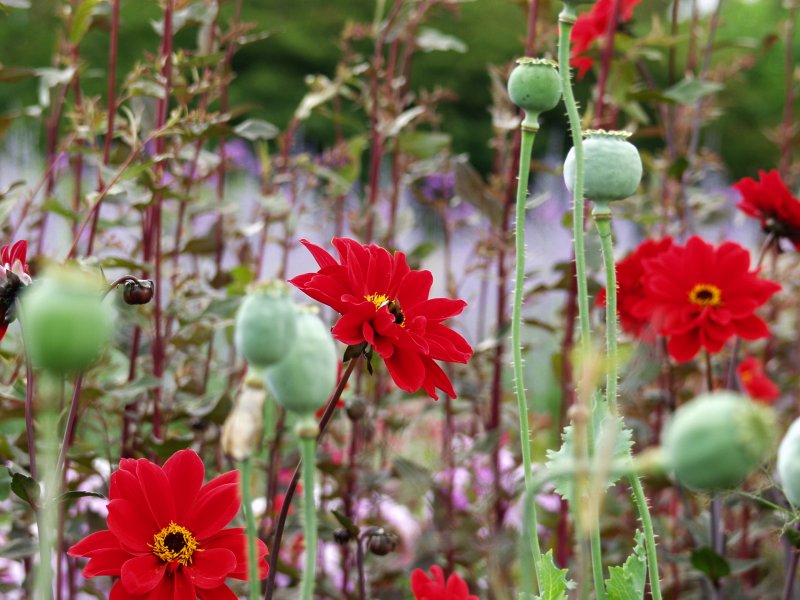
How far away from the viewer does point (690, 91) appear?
84cm

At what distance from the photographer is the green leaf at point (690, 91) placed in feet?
2.69

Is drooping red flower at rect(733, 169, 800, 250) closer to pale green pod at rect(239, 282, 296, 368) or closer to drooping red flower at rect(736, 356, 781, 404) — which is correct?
drooping red flower at rect(736, 356, 781, 404)

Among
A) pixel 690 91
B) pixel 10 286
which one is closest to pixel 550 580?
pixel 10 286

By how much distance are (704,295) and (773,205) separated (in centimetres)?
11

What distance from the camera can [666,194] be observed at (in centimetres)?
120

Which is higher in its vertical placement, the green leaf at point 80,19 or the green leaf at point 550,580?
the green leaf at point 80,19

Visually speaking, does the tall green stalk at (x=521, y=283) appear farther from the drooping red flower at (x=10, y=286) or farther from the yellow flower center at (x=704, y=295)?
the yellow flower center at (x=704, y=295)

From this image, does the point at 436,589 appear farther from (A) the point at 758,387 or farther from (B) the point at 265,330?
(A) the point at 758,387

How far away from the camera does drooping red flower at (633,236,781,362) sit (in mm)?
699

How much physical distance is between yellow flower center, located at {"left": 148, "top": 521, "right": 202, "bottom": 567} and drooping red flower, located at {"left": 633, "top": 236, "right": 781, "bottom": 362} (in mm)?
370

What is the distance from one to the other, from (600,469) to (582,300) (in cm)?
16

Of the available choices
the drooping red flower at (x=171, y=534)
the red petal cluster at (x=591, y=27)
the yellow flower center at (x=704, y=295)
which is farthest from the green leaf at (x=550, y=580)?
the red petal cluster at (x=591, y=27)

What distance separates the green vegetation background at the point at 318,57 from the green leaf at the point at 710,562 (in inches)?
128

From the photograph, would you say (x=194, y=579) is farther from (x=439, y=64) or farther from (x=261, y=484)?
(x=439, y=64)
